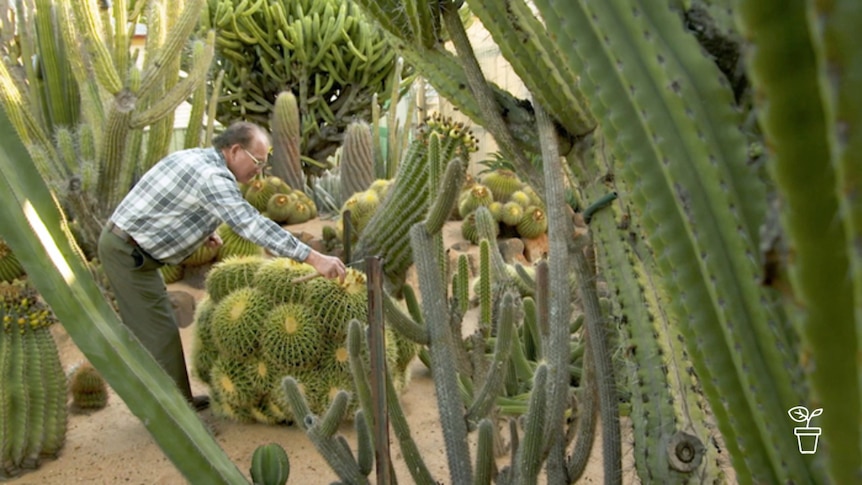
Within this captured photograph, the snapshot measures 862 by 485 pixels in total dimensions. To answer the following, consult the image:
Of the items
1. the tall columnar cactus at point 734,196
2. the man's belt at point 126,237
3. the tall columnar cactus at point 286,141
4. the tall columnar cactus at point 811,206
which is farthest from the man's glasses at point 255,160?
the tall columnar cactus at point 286,141

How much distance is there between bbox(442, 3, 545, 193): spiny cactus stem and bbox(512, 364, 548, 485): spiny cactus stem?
430 mm

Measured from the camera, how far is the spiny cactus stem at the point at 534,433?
62.5 inches

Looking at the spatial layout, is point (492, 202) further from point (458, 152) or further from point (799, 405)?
point (799, 405)

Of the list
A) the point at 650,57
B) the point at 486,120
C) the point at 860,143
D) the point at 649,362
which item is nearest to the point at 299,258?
the point at 486,120

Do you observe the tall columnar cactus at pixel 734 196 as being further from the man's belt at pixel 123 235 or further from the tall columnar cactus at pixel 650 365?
the man's belt at pixel 123 235

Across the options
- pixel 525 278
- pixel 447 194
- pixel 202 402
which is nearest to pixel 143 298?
pixel 202 402

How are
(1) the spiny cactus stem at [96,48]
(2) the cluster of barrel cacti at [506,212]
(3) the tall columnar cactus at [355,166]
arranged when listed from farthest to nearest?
(3) the tall columnar cactus at [355,166]
(2) the cluster of barrel cacti at [506,212]
(1) the spiny cactus stem at [96,48]

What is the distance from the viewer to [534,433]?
5.25 feet

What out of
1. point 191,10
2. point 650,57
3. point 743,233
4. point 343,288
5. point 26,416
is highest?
point 191,10

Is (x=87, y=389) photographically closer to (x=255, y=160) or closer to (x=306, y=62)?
(x=255, y=160)

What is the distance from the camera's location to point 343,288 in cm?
343

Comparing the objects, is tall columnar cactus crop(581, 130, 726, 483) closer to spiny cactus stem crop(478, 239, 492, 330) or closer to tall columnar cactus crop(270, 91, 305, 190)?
spiny cactus stem crop(478, 239, 492, 330)

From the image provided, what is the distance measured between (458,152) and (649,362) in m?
1.48
